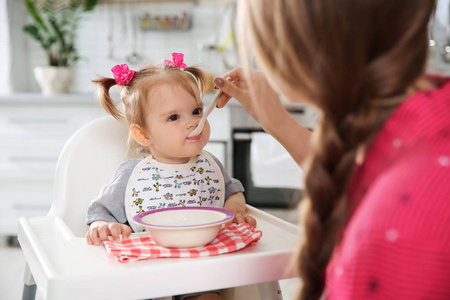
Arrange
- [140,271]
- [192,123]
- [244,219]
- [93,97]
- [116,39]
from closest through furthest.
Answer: [140,271], [244,219], [192,123], [93,97], [116,39]

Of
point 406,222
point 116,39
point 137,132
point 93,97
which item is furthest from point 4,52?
point 406,222

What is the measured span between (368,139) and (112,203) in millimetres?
723

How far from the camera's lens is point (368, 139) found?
60cm

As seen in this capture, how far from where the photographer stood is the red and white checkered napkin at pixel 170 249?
84 centimetres

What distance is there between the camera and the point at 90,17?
3.56 meters

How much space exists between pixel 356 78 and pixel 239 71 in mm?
692

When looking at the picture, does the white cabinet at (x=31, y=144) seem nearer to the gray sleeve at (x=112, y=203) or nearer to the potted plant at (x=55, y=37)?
the potted plant at (x=55, y=37)

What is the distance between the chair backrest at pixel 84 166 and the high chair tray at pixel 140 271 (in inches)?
11.2

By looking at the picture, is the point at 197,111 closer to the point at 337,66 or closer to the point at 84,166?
the point at 84,166

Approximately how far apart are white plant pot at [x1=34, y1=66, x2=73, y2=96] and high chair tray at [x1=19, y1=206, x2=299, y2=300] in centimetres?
246

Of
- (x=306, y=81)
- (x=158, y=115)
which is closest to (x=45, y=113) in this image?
(x=158, y=115)

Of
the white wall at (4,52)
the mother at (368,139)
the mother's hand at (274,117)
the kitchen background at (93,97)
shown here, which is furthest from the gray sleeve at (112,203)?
the white wall at (4,52)

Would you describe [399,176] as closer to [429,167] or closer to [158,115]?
[429,167]

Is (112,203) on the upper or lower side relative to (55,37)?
lower
